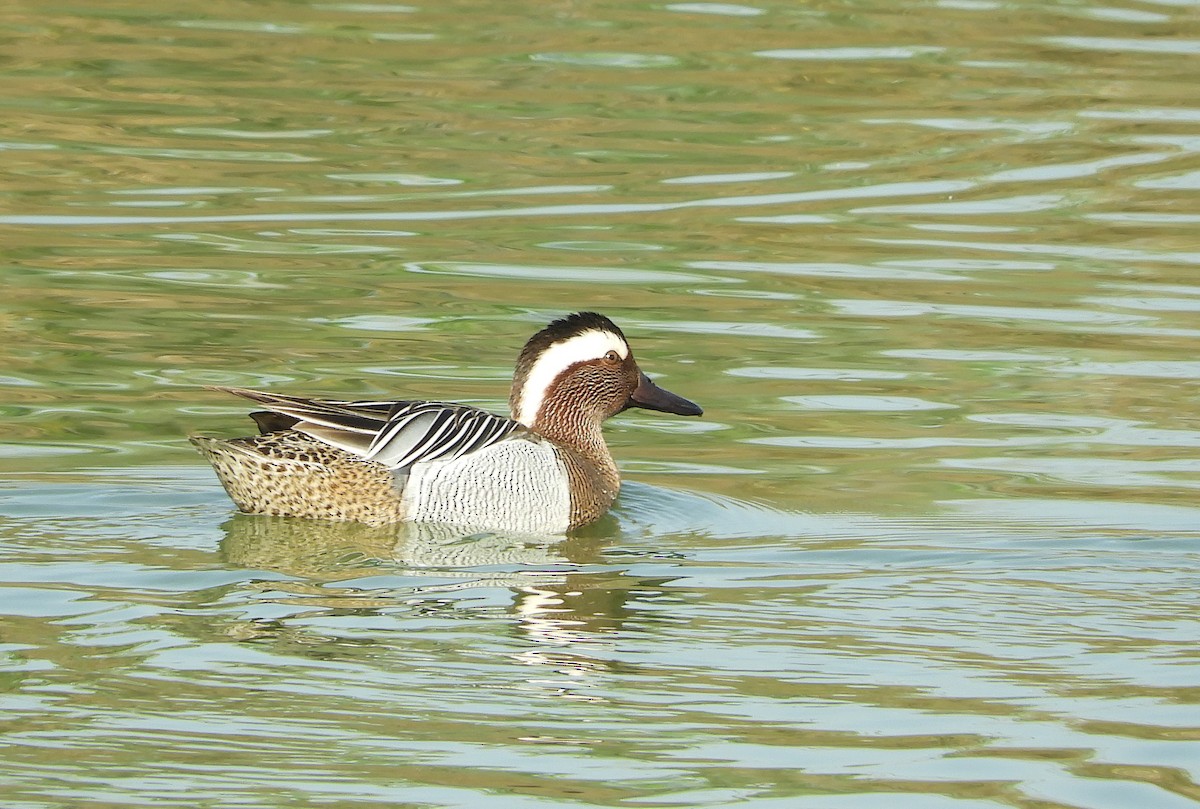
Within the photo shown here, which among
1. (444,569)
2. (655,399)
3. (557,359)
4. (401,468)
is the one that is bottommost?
(444,569)

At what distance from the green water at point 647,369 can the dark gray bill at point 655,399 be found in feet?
0.83

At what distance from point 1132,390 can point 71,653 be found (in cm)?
574

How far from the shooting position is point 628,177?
14961 millimetres

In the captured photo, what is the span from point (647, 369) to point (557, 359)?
154 cm

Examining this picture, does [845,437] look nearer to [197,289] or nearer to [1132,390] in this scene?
[1132,390]

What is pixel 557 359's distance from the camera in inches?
374

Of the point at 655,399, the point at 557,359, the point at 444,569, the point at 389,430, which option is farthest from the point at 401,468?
the point at 655,399

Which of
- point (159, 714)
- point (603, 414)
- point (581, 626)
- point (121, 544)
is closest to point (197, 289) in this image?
point (603, 414)

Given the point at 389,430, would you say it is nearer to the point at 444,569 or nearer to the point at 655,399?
the point at 444,569

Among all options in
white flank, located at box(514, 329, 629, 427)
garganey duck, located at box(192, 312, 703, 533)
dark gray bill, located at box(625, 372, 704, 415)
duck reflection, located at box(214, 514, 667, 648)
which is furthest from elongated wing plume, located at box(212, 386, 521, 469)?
dark gray bill, located at box(625, 372, 704, 415)

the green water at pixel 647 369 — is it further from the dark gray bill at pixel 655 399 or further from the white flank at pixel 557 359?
the white flank at pixel 557 359

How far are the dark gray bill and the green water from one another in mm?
253

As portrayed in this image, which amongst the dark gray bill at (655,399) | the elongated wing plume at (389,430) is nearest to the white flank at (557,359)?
the dark gray bill at (655,399)

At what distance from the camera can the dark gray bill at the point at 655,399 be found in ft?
31.8
